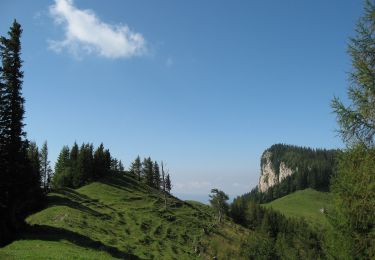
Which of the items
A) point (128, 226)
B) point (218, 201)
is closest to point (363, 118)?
point (128, 226)

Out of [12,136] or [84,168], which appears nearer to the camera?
[12,136]

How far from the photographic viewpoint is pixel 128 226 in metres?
73.4

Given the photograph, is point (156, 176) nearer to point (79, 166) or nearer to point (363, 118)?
point (79, 166)

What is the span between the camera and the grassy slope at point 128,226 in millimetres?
46781

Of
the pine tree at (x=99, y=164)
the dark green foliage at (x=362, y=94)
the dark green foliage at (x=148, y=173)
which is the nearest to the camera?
the dark green foliage at (x=362, y=94)

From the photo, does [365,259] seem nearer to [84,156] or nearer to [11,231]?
[11,231]

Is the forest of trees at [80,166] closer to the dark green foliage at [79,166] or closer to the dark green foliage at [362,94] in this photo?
the dark green foliage at [79,166]

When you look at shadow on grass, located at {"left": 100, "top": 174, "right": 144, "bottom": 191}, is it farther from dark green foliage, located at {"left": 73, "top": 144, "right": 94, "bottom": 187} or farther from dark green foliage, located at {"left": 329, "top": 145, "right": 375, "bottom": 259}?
dark green foliage, located at {"left": 329, "top": 145, "right": 375, "bottom": 259}

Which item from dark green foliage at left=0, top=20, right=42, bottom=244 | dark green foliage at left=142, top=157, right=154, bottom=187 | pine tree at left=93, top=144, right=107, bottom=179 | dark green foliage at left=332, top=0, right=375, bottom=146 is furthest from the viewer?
dark green foliage at left=142, top=157, right=154, bottom=187

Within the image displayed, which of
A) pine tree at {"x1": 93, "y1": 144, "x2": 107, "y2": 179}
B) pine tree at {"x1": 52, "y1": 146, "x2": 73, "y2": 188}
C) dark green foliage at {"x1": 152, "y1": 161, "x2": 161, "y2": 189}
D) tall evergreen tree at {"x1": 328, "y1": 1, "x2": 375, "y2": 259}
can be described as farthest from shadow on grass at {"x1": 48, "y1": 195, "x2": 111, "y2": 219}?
dark green foliage at {"x1": 152, "y1": 161, "x2": 161, "y2": 189}

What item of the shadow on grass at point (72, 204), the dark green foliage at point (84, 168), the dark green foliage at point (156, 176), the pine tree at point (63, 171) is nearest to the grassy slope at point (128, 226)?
the shadow on grass at point (72, 204)

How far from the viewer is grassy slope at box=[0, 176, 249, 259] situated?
46781mm

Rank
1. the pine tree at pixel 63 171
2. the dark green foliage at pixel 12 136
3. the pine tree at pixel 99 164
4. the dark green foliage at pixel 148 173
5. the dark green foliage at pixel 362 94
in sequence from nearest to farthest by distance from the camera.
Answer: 1. the dark green foliage at pixel 362 94
2. the dark green foliage at pixel 12 136
3. the pine tree at pixel 63 171
4. the pine tree at pixel 99 164
5. the dark green foliage at pixel 148 173

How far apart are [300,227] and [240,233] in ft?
147
